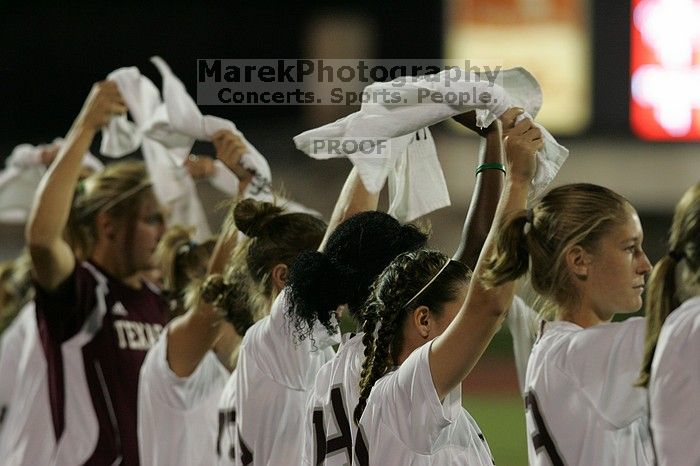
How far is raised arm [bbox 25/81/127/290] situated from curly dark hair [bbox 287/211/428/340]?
1190mm

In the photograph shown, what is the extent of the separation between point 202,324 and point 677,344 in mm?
1648

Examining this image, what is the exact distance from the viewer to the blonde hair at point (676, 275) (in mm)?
2170

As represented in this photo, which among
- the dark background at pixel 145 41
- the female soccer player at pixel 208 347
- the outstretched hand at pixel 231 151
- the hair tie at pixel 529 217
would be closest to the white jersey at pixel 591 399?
the hair tie at pixel 529 217

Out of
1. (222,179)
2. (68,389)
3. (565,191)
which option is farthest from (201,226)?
(565,191)

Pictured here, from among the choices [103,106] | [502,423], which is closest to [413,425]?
[103,106]

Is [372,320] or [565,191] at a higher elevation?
[565,191]

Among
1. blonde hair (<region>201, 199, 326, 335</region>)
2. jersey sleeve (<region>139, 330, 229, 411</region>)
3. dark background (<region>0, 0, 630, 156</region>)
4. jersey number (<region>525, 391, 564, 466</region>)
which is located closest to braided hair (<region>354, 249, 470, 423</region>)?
jersey number (<region>525, 391, 564, 466</region>)

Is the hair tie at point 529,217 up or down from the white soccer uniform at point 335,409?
up

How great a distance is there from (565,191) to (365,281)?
49cm

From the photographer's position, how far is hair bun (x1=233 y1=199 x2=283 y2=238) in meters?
3.19

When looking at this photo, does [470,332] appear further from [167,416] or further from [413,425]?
[167,416]

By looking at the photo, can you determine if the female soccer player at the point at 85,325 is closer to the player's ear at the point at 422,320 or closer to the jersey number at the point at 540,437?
the player's ear at the point at 422,320

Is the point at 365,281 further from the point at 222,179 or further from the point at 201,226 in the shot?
the point at 201,226

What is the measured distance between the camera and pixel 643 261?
2490 mm
